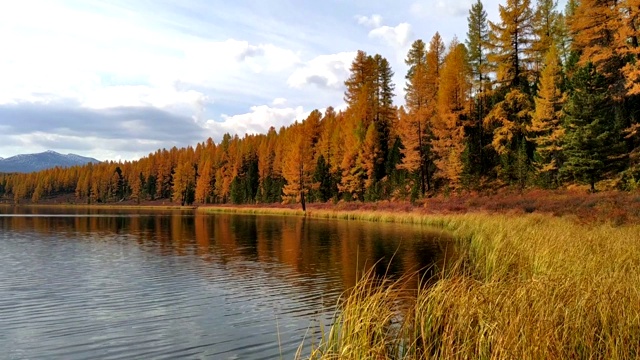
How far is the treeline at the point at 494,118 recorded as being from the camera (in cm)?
3616

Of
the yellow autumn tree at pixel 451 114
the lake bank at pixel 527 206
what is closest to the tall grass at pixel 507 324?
the lake bank at pixel 527 206

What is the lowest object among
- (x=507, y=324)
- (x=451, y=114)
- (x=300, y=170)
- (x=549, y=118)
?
(x=507, y=324)

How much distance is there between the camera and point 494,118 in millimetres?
51250

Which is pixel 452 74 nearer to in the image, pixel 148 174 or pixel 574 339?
pixel 574 339

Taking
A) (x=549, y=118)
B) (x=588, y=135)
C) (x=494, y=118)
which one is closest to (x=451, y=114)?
(x=494, y=118)

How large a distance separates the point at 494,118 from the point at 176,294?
45.5 m

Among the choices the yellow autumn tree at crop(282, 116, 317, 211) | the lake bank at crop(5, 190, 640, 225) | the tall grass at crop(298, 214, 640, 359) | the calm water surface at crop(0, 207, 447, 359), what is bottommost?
the calm water surface at crop(0, 207, 447, 359)

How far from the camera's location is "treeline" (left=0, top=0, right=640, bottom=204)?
3616cm

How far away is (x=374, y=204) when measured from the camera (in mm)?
54594

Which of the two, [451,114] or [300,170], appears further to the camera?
[300,170]

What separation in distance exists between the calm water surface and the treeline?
19121 millimetres

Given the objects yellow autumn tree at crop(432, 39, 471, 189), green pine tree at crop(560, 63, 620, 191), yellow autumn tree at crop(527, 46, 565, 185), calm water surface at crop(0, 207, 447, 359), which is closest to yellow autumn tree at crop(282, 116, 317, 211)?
yellow autumn tree at crop(432, 39, 471, 189)

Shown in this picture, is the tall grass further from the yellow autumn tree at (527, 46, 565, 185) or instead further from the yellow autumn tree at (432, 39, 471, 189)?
the yellow autumn tree at (432, 39, 471, 189)

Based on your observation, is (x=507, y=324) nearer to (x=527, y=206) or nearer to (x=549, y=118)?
(x=527, y=206)
